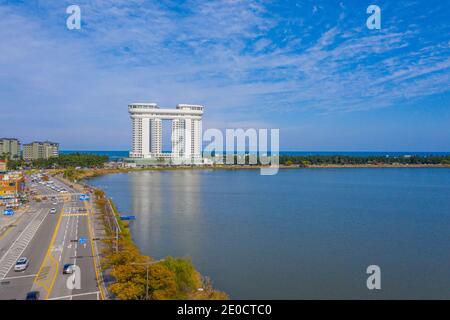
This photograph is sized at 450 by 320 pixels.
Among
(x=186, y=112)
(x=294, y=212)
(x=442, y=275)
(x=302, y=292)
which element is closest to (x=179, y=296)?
(x=302, y=292)

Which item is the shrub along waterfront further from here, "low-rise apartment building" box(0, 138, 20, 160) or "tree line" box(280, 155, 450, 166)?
"low-rise apartment building" box(0, 138, 20, 160)

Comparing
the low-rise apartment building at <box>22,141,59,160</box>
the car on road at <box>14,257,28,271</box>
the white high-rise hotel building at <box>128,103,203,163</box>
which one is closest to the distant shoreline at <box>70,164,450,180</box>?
the white high-rise hotel building at <box>128,103,203,163</box>

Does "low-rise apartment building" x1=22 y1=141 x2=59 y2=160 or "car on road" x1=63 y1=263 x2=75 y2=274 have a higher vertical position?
"low-rise apartment building" x1=22 y1=141 x2=59 y2=160

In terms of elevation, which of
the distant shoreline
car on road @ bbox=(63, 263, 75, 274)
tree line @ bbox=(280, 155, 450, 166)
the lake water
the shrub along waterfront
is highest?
tree line @ bbox=(280, 155, 450, 166)

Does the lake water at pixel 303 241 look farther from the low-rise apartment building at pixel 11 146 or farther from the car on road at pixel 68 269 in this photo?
the low-rise apartment building at pixel 11 146

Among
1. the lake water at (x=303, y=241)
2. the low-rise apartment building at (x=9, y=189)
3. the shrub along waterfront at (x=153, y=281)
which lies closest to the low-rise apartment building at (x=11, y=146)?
the low-rise apartment building at (x=9, y=189)

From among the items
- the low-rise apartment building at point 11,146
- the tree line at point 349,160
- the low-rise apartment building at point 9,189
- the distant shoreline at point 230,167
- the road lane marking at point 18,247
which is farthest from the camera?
the low-rise apartment building at point 11,146

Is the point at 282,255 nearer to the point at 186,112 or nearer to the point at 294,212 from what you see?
the point at 294,212
